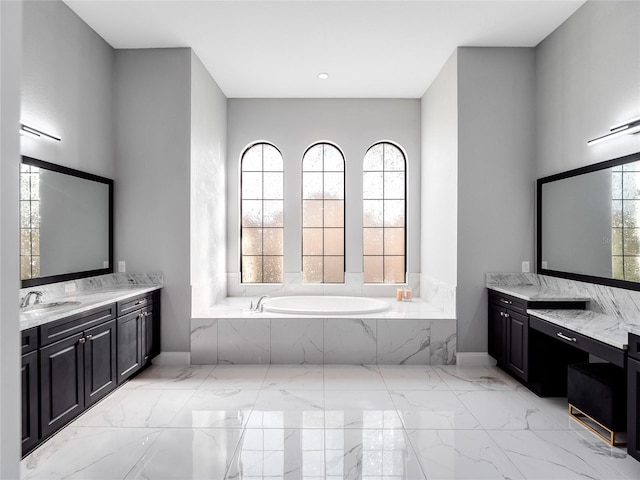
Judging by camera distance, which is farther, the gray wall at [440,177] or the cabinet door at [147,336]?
the gray wall at [440,177]

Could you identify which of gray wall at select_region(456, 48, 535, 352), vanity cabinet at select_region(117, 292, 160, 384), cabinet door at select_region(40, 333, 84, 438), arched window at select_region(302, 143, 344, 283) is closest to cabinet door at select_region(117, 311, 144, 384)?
vanity cabinet at select_region(117, 292, 160, 384)

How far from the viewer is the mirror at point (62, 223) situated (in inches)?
108

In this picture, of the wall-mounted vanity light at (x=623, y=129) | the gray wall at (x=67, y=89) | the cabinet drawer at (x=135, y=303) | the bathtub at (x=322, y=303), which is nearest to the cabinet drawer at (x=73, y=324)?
the cabinet drawer at (x=135, y=303)

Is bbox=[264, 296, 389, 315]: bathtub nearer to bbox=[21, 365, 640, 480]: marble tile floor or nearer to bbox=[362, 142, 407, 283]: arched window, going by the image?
bbox=[362, 142, 407, 283]: arched window

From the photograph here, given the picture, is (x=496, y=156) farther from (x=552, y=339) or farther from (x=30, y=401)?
(x=30, y=401)

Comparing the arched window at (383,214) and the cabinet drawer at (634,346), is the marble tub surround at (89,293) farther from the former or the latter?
the cabinet drawer at (634,346)

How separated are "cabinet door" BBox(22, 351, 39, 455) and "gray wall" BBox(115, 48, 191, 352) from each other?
5.45ft

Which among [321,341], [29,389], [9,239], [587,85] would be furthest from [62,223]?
[587,85]

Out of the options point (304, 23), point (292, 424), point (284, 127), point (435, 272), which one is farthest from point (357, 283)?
point (304, 23)

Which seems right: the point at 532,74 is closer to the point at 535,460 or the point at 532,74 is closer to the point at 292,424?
the point at 535,460

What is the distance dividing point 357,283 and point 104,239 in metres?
2.97

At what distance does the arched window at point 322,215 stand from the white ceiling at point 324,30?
115 centimetres

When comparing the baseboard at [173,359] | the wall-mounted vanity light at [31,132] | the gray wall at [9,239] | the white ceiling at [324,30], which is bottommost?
the baseboard at [173,359]

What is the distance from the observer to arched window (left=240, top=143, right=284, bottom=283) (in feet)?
17.7
